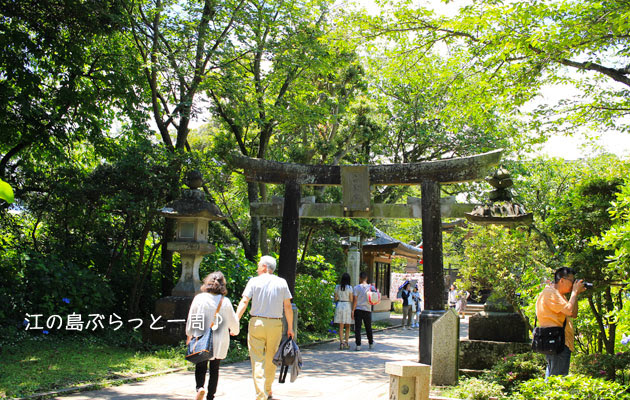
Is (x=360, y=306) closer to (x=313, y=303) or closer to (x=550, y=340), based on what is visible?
(x=313, y=303)

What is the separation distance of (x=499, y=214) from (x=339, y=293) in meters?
4.57

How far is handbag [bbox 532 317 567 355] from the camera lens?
20.8 feet

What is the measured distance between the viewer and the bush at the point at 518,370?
746 centimetres

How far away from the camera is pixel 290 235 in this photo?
12156mm

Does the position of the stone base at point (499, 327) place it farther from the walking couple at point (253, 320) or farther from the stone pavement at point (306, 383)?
the walking couple at point (253, 320)

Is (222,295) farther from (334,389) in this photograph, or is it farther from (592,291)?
(592,291)

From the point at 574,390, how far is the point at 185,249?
807cm

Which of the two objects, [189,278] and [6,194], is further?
[189,278]

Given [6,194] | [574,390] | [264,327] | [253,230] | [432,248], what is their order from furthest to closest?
[253,230] → [432,248] → [264,327] → [574,390] → [6,194]

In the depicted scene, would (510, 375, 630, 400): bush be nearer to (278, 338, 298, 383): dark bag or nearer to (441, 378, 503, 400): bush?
(441, 378, 503, 400): bush

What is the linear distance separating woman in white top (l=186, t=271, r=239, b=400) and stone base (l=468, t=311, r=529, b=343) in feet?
15.1

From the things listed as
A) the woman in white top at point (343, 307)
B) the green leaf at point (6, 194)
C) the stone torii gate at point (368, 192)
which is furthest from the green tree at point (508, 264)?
the green leaf at point (6, 194)

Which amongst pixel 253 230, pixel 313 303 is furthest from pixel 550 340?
pixel 253 230

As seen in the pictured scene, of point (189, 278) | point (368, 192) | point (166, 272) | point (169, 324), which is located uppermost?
point (368, 192)
